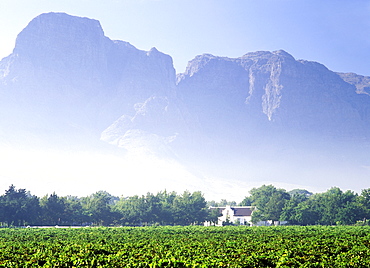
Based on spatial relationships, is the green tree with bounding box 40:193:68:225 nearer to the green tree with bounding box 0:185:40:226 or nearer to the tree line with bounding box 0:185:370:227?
the tree line with bounding box 0:185:370:227

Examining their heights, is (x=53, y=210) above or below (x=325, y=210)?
below

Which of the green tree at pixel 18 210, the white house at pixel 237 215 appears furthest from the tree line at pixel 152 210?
the white house at pixel 237 215

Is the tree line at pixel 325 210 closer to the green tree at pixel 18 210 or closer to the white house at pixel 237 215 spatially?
the white house at pixel 237 215

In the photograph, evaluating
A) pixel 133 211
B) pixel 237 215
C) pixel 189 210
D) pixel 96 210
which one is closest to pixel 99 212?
pixel 96 210

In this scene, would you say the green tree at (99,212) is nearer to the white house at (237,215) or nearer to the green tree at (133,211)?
the green tree at (133,211)

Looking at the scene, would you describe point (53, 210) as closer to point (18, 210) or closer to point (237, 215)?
point (18, 210)

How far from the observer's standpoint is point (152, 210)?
124m

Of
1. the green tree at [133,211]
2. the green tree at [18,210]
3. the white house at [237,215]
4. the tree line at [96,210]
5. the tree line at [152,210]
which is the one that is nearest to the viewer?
the green tree at [18,210]

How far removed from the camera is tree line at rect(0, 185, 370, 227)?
347 feet

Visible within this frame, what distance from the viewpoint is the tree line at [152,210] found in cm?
10581

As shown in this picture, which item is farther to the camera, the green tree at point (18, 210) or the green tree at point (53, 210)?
the green tree at point (53, 210)

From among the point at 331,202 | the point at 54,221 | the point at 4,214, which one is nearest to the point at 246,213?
the point at 331,202

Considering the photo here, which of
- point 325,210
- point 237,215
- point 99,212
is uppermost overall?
point 325,210

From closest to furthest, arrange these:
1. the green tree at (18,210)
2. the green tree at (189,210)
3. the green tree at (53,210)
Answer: the green tree at (18,210)
the green tree at (53,210)
the green tree at (189,210)
